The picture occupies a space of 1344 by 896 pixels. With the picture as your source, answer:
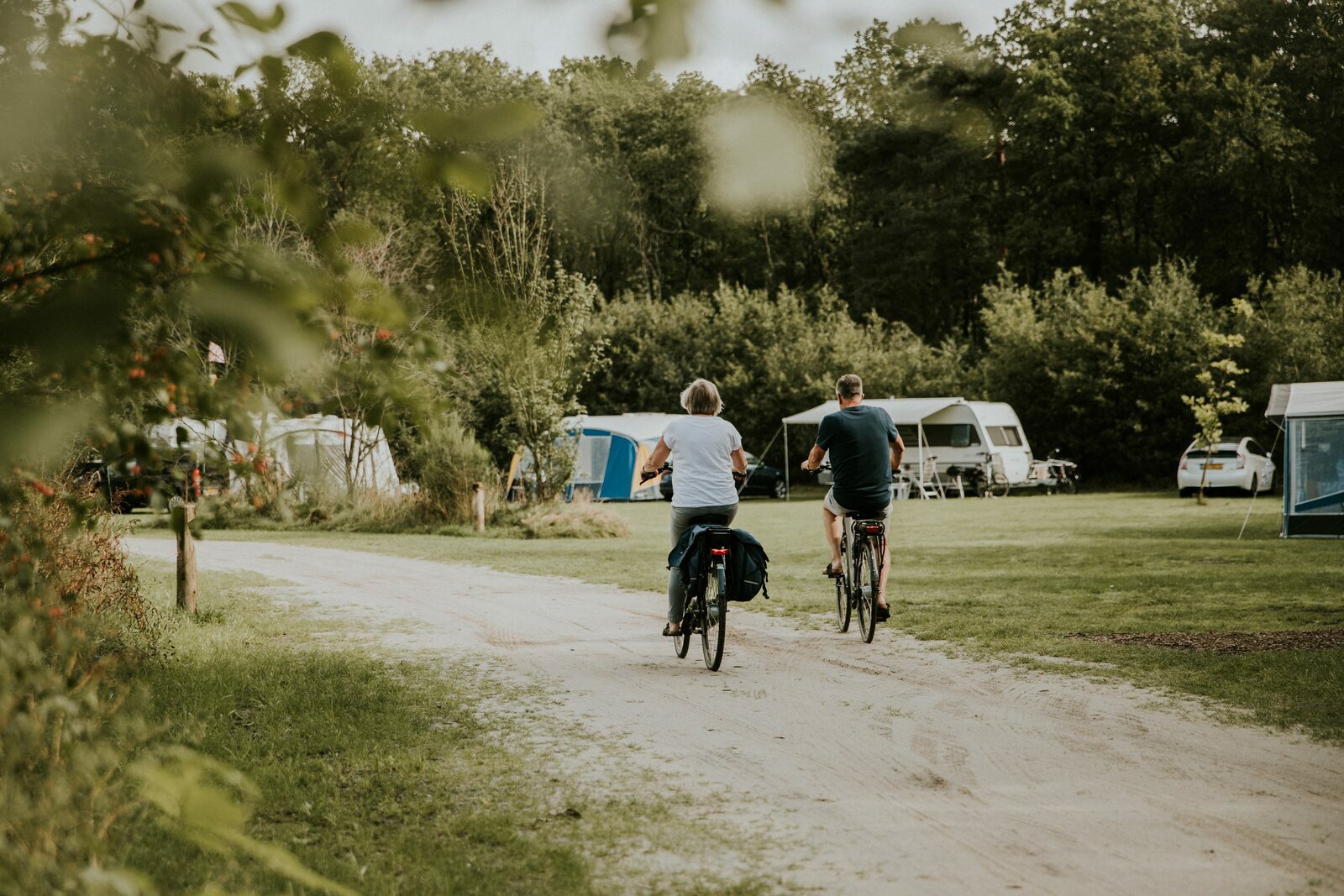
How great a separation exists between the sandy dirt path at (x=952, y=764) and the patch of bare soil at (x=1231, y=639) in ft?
4.38

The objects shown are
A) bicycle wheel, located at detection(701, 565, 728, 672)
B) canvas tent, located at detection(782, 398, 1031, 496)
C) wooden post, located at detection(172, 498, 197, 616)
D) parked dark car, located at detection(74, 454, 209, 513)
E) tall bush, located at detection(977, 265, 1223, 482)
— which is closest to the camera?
parked dark car, located at detection(74, 454, 209, 513)

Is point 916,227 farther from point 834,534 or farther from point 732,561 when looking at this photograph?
point 732,561

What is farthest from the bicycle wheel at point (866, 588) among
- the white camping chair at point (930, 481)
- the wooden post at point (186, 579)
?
the white camping chair at point (930, 481)

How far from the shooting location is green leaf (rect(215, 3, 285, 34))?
113 cm

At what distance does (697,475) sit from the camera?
24.2ft

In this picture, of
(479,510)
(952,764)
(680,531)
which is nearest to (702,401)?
(680,531)

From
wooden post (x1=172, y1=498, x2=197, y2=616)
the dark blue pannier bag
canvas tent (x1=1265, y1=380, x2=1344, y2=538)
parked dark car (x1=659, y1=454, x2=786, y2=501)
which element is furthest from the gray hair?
parked dark car (x1=659, y1=454, x2=786, y2=501)

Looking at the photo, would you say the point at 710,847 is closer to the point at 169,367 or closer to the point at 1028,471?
the point at 169,367

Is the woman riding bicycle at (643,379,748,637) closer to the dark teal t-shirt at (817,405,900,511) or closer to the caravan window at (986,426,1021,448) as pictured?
the dark teal t-shirt at (817,405,900,511)

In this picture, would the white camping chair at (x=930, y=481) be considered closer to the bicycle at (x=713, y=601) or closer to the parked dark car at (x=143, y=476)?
the bicycle at (x=713, y=601)

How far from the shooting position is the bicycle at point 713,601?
7.05 meters

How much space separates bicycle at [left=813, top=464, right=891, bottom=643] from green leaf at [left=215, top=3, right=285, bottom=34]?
710cm

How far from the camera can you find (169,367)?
2.25m

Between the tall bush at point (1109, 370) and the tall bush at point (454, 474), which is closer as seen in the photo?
the tall bush at point (454, 474)
